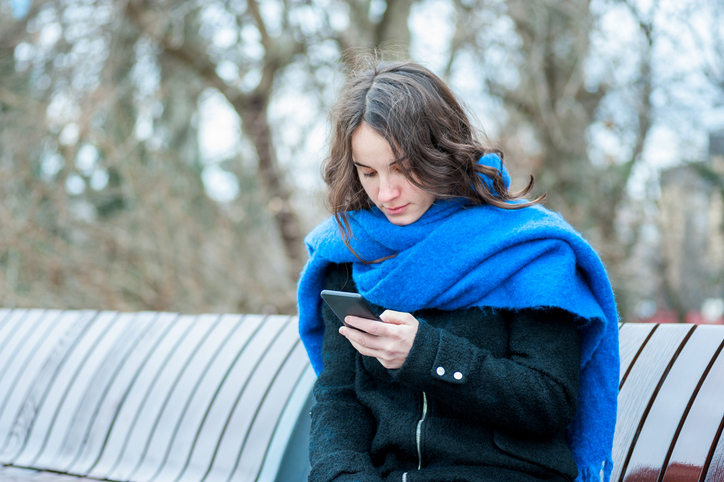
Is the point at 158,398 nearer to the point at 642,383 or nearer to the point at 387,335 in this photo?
the point at 387,335

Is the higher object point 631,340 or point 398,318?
point 398,318

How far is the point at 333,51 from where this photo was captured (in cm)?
581

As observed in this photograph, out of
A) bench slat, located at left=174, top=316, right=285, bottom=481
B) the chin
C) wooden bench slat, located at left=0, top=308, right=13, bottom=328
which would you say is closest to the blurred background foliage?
wooden bench slat, located at left=0, top=308, right=13, bottom=328

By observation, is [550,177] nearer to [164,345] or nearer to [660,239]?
[660,239]

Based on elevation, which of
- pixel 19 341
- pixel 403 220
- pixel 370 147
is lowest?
pixel 19 341

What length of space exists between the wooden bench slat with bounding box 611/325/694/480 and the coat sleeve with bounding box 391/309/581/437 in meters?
0.56

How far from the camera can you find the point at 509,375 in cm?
144

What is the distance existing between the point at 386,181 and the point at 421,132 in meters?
0.14

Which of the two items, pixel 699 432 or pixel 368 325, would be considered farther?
pixel 699 432

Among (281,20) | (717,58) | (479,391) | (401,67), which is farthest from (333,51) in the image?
(479,391)

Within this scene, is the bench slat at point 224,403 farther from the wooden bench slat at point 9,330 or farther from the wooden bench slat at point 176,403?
the wooden bench slat at point 9,330

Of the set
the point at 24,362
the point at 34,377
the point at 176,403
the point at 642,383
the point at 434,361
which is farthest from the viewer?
the point at 24,362

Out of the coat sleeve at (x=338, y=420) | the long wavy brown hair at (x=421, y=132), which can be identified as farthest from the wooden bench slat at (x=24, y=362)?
the long wavy brown hair at (x=421, y=132)

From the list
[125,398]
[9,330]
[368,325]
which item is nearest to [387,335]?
[368,325]
